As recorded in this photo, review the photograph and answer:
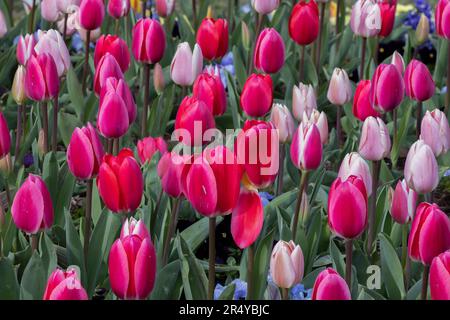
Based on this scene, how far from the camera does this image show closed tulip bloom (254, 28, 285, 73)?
3.26 m

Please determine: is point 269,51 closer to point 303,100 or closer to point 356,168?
point 303,100

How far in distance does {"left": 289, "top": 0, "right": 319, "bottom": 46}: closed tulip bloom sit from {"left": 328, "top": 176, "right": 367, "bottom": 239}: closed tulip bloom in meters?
1.36

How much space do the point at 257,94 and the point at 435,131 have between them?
497 mm

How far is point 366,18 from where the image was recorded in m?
3.78

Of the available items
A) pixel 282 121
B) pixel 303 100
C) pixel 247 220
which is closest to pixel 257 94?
pixel 282 121

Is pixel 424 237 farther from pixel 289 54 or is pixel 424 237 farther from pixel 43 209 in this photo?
Result: pixel 289 54

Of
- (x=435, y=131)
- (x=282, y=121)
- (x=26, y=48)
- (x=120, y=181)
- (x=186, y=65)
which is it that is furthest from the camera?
(x=26, y=48)

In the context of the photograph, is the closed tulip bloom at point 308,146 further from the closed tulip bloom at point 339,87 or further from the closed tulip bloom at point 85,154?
the closed tulip bloom at point 339,87

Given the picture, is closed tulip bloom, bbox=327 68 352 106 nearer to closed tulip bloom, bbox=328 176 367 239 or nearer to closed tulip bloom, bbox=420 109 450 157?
closed tulip bloom, bbox=420 109 450 157

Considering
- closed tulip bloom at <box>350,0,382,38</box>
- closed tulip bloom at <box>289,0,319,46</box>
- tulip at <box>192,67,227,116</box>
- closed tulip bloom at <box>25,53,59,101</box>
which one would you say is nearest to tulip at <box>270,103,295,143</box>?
tulip at <box>192,67,227,116</box>

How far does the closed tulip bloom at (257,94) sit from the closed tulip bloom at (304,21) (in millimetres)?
624

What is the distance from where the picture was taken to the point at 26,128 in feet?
12.1
